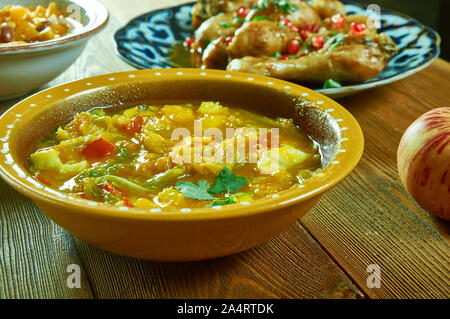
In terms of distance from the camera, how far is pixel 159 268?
149 centimetres

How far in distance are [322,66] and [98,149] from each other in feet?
3.95

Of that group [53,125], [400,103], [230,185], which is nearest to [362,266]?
[230,185]

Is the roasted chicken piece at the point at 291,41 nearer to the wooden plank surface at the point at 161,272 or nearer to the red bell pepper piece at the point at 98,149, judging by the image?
the red bell pepper piece at the point at 98,149

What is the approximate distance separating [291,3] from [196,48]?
0.59 m

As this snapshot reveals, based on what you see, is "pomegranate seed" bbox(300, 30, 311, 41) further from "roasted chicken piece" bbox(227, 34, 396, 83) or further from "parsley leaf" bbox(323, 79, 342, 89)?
"parsley leaf" bbox(323, 79, 342, 89)

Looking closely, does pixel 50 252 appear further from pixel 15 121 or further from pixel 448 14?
pixel 448 14

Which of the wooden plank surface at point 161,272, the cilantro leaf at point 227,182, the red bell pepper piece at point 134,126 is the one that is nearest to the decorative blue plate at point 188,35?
the red bell pepper piece at point 134,126

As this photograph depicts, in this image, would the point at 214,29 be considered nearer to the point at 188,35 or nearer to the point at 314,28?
the point at 188,35

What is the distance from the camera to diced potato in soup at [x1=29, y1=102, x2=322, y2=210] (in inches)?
61.3

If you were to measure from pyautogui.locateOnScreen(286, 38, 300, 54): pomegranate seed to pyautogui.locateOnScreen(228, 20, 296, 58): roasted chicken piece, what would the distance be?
0.05m

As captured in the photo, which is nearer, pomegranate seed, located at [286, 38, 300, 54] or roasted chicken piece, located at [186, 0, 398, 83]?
roasted chicken piece, located at [186, 0, 398, 83]

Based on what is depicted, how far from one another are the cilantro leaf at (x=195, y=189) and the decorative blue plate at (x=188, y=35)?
94 cm

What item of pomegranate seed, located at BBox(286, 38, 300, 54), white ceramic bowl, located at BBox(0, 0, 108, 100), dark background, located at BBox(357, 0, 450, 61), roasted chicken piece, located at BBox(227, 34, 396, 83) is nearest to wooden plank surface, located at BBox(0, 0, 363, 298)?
white ceramic bowl, located at BBox(0, 0, 108, 100)

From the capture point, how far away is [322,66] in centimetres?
254
